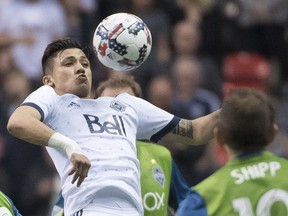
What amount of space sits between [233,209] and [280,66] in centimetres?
885

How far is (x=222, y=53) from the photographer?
47.5 feet

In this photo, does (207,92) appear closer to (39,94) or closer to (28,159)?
(28,159)

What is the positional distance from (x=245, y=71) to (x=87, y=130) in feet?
21.4

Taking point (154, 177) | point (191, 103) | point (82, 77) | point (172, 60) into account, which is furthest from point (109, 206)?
point (172, 60)

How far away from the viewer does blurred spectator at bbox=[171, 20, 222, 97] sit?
45.5 ft

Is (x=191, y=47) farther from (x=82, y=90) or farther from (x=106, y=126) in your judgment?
(x=106, y=126)

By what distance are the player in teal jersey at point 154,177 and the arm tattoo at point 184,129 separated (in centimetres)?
49

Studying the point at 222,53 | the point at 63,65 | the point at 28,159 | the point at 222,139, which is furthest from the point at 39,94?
the point at 222,53

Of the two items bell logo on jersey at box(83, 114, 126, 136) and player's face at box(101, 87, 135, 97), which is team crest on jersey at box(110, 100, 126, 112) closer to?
bell logo on jersey at box(83, 114, 126, 136)

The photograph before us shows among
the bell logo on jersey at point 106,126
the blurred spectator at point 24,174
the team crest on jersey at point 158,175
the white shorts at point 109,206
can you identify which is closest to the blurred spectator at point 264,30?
the blurred spectator at point 24,174

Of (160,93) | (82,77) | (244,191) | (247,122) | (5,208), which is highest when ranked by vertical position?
(247,122)

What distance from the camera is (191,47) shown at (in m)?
14.1

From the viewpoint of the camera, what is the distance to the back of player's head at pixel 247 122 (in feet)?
20.5

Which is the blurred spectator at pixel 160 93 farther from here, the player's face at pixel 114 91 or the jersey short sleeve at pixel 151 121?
the jersey short sleeve at pixel 151 121
